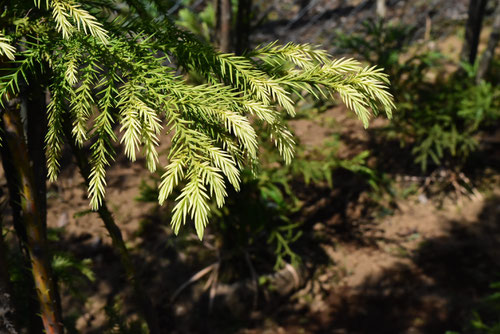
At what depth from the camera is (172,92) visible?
1.27 m

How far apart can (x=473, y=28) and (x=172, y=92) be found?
5.41 metres

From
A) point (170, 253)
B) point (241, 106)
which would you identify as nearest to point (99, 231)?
point (170, 253)

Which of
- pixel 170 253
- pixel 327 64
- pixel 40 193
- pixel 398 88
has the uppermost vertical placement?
pixel 398 88

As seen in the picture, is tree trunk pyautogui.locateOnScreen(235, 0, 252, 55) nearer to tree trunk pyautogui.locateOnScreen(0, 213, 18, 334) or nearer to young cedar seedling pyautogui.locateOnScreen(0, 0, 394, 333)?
young cedar seedling pyautogui.locateOnScreen(0, 0, 394, 333)

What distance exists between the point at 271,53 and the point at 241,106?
298 millimetres

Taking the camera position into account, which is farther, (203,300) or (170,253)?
(170,253)

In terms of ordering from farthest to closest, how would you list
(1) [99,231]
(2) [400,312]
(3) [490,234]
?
(1) [99,231]
(3) [490,234]
(2) [400,312]

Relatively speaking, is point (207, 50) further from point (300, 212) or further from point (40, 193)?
point (300, 212)

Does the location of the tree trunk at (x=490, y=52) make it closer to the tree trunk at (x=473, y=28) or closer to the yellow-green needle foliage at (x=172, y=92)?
the tree trunk at (x=473, y=28)

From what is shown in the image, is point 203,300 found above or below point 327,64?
below

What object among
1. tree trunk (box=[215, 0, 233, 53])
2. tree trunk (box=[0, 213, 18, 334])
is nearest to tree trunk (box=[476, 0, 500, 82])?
tree trunk (box=[215, 0, 233, 53])

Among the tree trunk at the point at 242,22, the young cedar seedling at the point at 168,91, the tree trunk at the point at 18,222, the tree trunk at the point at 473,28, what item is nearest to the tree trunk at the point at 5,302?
the tree trunk at the point at 18,222

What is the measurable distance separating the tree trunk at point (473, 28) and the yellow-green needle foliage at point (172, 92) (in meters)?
4.82

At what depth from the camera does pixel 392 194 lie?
232 inches
